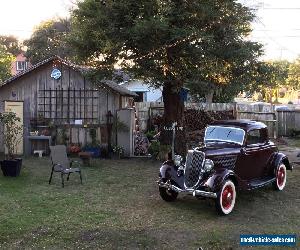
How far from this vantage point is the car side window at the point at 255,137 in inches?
402

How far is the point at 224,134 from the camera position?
1031 cm

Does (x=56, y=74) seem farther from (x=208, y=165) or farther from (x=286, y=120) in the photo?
(x=286, y=120)

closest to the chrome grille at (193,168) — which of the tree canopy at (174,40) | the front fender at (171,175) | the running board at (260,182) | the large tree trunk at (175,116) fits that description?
the front fender at (171,175)

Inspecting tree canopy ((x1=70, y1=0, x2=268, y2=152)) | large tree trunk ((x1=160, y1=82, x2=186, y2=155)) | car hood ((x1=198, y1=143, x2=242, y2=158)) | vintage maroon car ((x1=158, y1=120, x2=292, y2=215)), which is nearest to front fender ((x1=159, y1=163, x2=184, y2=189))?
vintage maroon car ((x1=158, y1=120, x2=292, y2=215))

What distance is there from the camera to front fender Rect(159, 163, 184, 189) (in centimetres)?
923

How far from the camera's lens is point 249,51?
13844 mm

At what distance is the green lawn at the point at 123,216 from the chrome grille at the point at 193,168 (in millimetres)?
597

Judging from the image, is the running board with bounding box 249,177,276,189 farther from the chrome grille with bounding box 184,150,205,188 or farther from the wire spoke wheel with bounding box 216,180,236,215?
the chrome grille with bounding box 184,150,205,188

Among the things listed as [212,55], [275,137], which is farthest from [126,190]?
[275,137]

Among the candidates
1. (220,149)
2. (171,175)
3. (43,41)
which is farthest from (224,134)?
(43,41)

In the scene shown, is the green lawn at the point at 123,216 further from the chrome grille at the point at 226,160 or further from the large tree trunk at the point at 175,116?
the large tree trunk at the point at 175,116

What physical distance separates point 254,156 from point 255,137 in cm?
57

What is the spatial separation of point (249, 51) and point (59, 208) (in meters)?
8.31

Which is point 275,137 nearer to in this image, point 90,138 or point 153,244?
point 90,138
